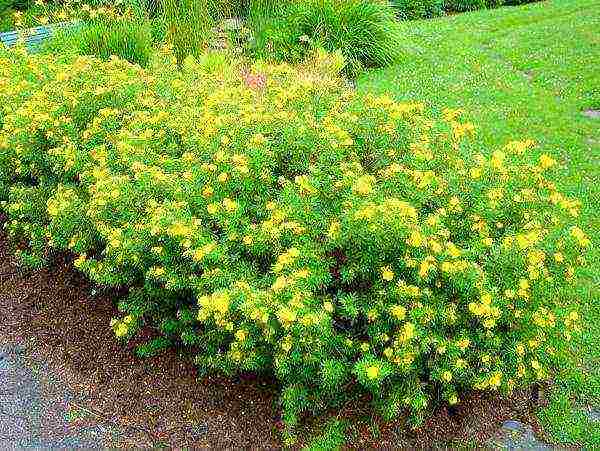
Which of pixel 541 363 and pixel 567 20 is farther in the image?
pixel 567 20

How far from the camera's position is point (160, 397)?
3.94m

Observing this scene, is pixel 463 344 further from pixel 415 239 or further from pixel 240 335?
pixel 240 335

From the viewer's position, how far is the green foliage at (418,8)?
13945 mm

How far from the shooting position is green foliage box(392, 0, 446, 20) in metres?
13.9

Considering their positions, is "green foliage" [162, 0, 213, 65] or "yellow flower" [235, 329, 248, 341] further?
"green foliage" [162, 0, 213, 65]

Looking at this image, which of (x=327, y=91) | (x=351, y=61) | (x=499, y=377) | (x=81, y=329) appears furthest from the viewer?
(x=351, y=61)

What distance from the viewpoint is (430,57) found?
996 centimetres

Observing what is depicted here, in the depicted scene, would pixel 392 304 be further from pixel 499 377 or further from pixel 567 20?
pixel 567 20

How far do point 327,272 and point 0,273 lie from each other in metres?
3.04

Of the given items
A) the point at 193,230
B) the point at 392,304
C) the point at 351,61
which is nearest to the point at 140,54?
the point at 351,61

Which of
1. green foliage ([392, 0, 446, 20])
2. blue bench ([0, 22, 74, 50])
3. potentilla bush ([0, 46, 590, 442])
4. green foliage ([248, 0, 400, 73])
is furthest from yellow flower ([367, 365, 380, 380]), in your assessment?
green foliage ([392, 0, 446, 20])

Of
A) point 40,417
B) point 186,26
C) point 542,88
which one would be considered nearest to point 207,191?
point 40,417

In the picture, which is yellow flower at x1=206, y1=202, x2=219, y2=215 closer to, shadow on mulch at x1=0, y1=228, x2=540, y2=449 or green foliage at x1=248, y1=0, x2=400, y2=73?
shadow on mulch at x1=0, y1=228, x2=540, y2=449

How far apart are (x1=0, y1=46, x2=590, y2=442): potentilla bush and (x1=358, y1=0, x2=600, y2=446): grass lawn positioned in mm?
274
